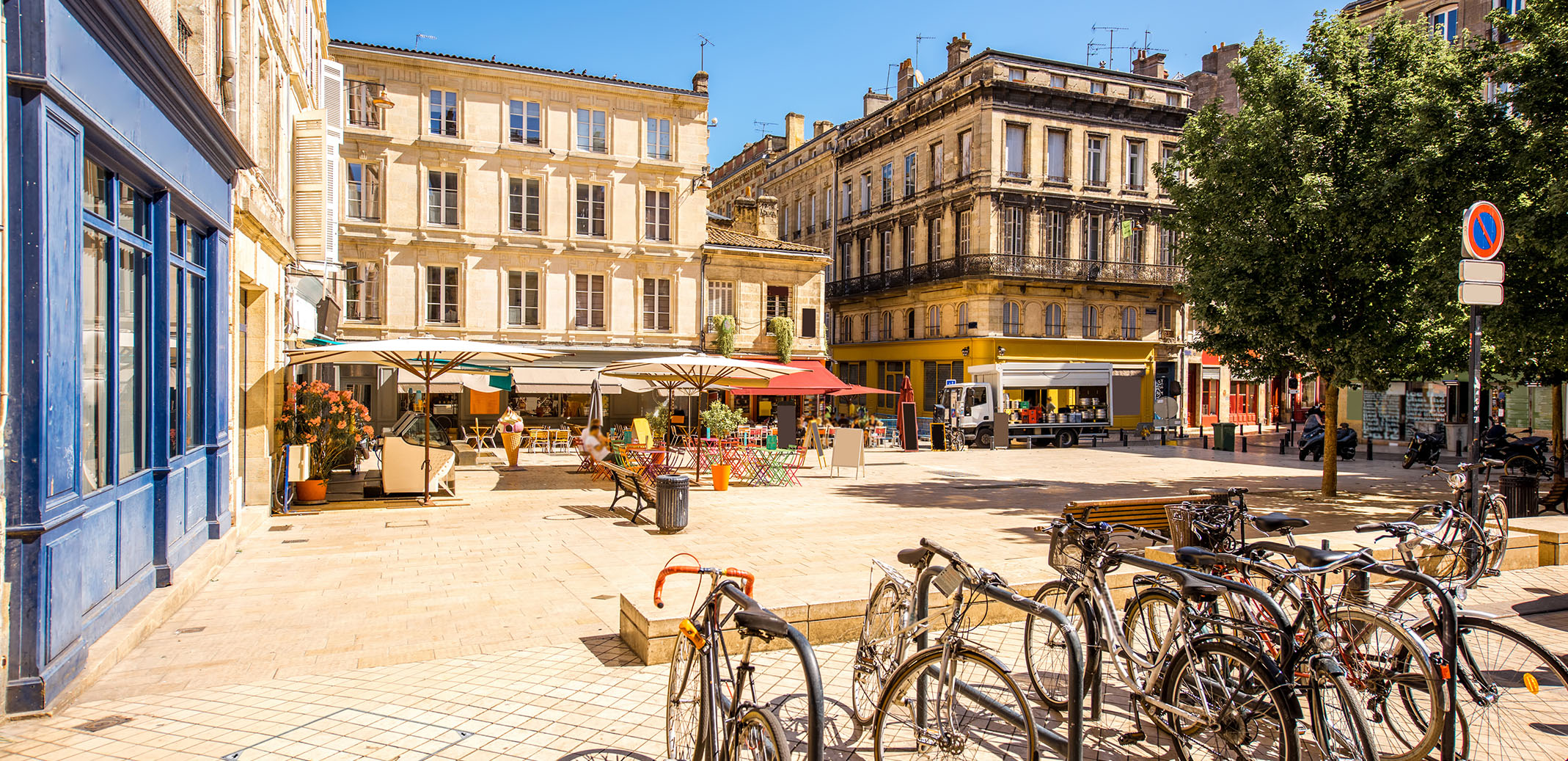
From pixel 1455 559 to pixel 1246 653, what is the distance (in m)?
4.75

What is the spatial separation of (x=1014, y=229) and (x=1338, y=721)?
3202 centimetres

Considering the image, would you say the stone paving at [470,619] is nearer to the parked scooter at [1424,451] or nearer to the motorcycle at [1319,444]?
the parked scooter at [1424,451]

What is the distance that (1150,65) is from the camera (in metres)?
38.3

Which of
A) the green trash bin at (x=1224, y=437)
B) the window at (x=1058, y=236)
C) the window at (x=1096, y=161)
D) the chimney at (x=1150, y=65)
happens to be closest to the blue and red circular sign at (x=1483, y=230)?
the green trash bin at (x=1224, y=437)

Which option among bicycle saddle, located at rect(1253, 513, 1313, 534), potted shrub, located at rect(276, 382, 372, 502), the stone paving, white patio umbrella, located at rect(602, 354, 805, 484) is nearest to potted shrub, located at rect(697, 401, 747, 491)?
white patio umbrella, located at rect(602, 354, 805, 484)

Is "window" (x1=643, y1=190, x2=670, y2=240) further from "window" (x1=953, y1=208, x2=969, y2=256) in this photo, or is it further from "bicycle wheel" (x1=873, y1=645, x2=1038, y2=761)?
"bicycle wheel" (x1=873, y1=645, x2=1038, y2=761)

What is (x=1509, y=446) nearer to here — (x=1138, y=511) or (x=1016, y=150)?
(x=1138, y=511)

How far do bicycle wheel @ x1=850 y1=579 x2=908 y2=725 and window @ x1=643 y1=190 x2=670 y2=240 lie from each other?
24.2 metres

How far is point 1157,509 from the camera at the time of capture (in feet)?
27.4

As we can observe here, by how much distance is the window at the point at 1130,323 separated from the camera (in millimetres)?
35438

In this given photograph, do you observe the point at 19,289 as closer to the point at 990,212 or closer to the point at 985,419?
the point at 985,419

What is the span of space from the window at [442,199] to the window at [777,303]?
384 inches

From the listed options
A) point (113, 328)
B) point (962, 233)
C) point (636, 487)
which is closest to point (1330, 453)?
point (636, 487)

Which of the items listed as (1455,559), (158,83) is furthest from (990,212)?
(158,83)
